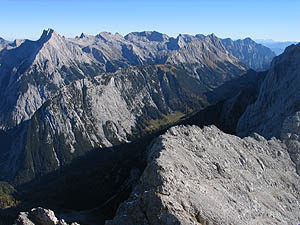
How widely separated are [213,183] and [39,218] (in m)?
30.5

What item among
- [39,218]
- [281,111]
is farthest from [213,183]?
[281,111]

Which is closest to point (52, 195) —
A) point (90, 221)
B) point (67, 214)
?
point (67, 214)

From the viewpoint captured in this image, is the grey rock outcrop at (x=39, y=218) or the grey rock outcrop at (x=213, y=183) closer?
the grey rock outcrop at (x=213, y=183)

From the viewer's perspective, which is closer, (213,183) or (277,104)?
(213,183)

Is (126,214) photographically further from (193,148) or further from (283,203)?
(283,203)

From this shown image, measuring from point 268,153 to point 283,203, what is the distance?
1815cm

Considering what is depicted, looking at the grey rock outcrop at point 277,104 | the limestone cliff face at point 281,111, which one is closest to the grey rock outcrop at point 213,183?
the limestone cliff face at point 281,111

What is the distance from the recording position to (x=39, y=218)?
1524 inches

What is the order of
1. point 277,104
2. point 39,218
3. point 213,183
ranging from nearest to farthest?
point 39,218, point 213,183, point 277,104

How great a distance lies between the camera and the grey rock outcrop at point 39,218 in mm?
37625

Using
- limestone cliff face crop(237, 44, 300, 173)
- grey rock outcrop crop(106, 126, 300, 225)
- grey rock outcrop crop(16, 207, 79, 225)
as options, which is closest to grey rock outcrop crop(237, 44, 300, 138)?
limestone cliff face crop(237, 44, 300, 173)

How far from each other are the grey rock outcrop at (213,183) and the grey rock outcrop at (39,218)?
866cm

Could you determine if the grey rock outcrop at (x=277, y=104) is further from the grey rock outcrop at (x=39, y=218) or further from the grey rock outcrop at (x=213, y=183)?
the grey rock outcrop at (x=39, y=218)

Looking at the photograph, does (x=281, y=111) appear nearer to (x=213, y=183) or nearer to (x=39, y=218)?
(x=213, y=183)
